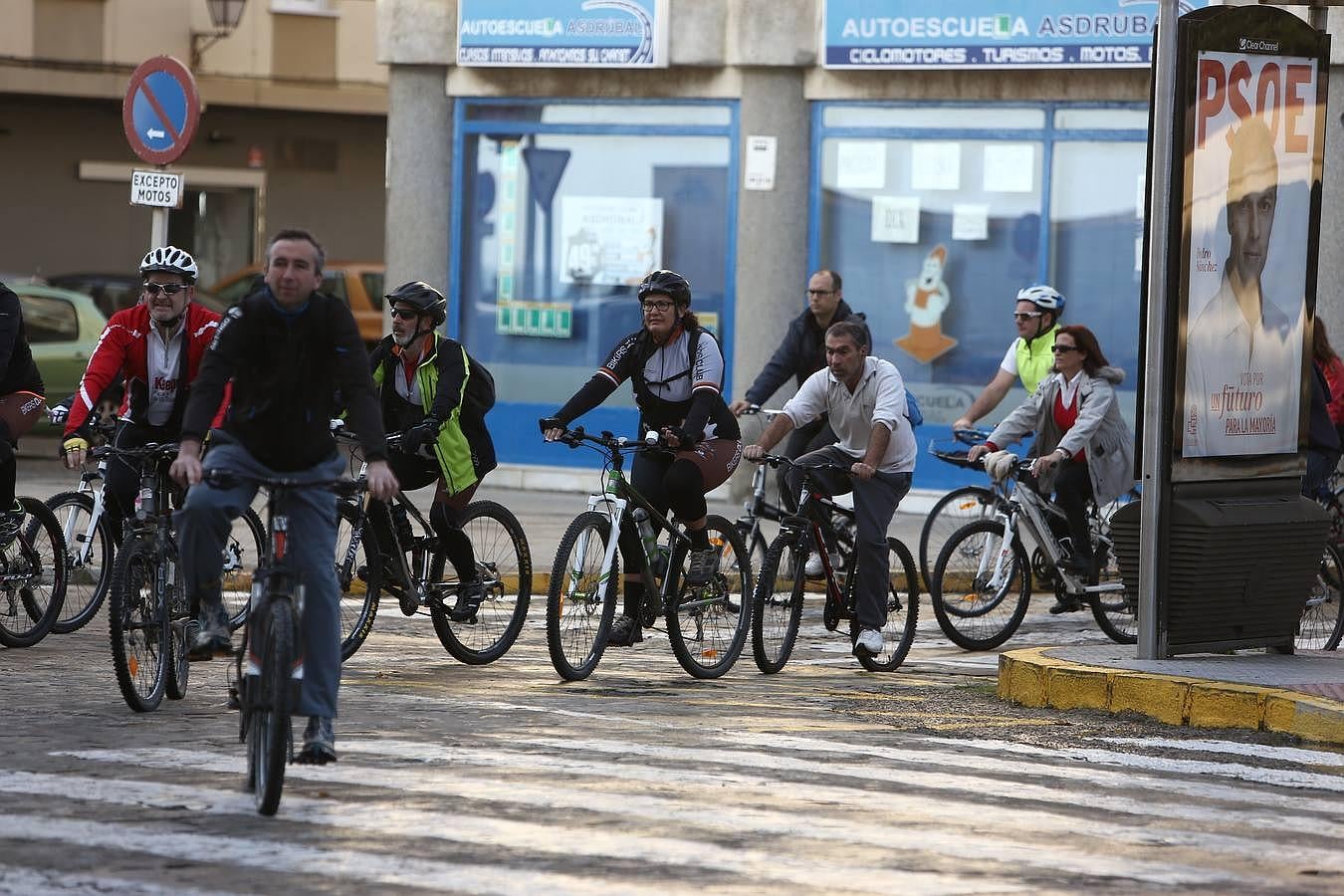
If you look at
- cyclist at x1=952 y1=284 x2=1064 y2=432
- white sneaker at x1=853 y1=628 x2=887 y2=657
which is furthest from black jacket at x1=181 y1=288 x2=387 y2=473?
cyclist at x1=952 y1=284 x2=1064 y2=432

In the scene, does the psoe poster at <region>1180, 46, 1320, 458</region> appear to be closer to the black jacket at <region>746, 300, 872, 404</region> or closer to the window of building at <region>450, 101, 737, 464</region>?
the black jacket at <region>746, 300, 872, 404</region>

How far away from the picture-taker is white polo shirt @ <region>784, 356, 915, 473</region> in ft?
37.9

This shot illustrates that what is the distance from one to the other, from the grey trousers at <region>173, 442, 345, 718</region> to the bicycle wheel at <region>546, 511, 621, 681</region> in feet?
7.87

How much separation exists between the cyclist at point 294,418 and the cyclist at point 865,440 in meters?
3.72

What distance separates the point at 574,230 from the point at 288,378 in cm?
1250

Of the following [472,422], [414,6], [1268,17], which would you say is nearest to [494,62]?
[414,6]

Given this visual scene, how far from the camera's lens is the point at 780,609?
11.4 metres

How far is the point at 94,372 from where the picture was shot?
10680 mm

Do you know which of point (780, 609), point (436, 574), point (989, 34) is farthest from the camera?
point (989, 34)

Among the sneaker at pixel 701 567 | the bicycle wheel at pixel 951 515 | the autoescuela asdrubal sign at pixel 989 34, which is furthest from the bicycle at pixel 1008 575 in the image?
the autoescuela asdrubal sign at pixel 989 34

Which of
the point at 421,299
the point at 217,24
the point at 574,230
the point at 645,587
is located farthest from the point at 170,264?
the point at 217,24

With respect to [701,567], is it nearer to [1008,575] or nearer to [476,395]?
[476,395]

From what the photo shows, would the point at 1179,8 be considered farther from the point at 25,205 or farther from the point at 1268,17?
the point at 25,205

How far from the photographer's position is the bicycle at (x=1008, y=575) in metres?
12.6
